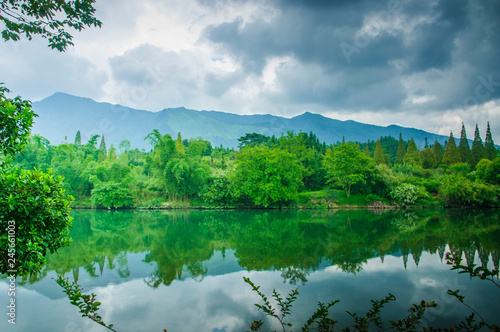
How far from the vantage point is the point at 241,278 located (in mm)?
7910

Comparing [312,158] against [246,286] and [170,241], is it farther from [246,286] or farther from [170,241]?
[246,286]

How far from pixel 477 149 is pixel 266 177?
42.0 meters

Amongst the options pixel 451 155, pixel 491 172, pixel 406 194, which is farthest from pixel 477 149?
pixel 406 194

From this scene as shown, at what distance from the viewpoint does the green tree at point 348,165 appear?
33.5m

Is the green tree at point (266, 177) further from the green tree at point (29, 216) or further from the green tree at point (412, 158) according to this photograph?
the green tree at point (412, 158)

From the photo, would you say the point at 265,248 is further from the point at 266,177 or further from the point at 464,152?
the point at 464,152

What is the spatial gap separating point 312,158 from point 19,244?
36.2 metres

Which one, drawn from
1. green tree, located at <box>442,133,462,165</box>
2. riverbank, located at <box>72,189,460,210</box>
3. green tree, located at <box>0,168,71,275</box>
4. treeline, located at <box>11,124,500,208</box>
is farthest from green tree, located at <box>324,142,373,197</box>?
green tree, located at <box>0,168,71,275</box>

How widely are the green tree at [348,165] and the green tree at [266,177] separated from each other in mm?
5201

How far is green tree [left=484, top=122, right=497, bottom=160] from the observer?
49344mm

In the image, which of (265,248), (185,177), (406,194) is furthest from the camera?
(185,177)

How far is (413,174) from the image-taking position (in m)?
39.5

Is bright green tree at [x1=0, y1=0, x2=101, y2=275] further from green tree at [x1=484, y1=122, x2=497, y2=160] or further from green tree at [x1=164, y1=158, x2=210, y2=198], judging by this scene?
green tree at [x1=484, y1=122, x2=497, y2=160]

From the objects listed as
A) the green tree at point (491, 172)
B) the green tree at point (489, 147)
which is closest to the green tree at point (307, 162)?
the green tree at point (491, 172)
